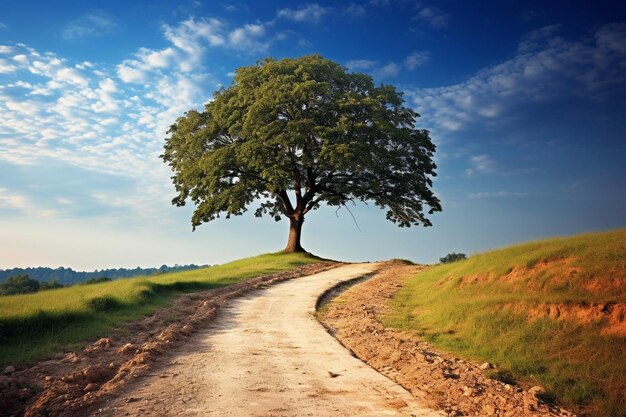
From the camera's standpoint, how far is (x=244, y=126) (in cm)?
3184

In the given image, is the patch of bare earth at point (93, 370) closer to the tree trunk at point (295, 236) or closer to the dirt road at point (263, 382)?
the dirt road at point (263, 382)

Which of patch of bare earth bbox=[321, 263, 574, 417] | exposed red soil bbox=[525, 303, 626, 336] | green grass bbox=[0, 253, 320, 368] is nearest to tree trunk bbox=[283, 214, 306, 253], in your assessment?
green grass bbox=[0, 253, 320, 368]

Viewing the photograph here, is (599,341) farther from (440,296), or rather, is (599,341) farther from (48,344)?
(48,344)

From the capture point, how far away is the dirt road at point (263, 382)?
6461mm

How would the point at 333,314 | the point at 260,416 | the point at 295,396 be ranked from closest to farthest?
the point at 260,416 → the point at 295,396 → the point at 333,314

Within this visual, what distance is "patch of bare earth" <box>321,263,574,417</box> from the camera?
7043mm

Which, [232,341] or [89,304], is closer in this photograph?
[232,341]

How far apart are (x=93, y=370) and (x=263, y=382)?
3.08m

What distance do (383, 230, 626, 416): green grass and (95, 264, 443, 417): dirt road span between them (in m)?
2.88

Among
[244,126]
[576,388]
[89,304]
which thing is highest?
[244,126]

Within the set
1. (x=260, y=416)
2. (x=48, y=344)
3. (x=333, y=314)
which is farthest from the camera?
(x=333, y=314)

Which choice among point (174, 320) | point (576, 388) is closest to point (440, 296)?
point (576, 388)

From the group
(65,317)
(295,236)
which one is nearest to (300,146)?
(295,236)

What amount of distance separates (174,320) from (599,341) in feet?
36.0
